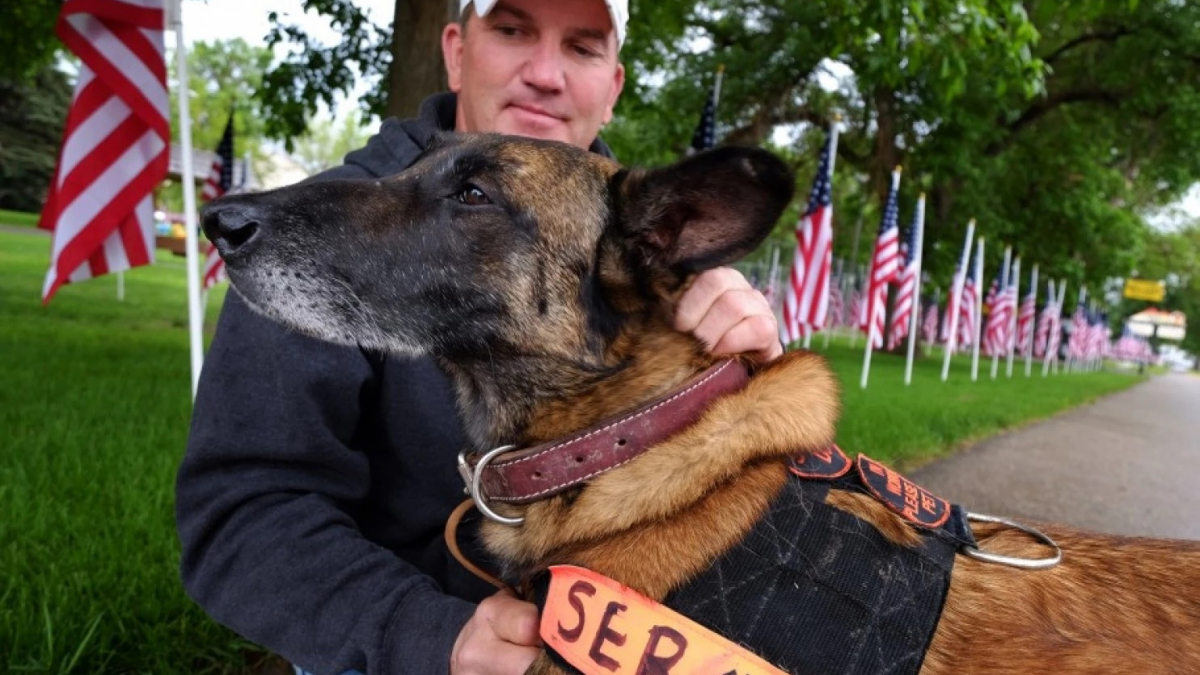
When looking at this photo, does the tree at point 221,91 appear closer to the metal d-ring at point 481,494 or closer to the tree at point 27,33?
the tree at point 27,33

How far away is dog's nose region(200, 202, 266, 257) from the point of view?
1.94 m

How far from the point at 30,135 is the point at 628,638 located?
48.4 metres

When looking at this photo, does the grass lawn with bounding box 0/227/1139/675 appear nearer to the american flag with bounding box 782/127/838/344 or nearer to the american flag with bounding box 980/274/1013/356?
the american flag with bounding box 782/127/838/344

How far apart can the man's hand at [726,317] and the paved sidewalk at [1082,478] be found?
262 cm

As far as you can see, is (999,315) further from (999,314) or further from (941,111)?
(941,111)

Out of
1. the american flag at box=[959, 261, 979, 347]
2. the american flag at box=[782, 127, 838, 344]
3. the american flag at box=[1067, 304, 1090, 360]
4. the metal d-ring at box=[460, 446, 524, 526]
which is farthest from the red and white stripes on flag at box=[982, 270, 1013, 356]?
the metal d-ring at box=[460, 446, 524, 526]

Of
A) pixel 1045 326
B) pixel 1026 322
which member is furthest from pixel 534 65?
pixel 1045 326

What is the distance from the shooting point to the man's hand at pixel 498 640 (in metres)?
1.78

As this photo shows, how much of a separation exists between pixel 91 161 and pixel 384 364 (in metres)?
2.95

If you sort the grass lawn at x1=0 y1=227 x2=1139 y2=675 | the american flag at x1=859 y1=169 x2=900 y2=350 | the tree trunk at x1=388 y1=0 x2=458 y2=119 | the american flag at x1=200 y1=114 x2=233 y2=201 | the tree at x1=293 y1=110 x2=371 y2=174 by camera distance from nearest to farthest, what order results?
1. the grass lawn at x1=0 y1=227 x2=1139 y2=675
2. the tree trunk at x1=388 y1=0 x2=458 y2=119
3. the american flag at x1=859 y1=169 x2=900 y2=350
4. the american flag at x1=200 y1=114 x2=233 y2=201
5. the tree at x1=293 y1=110 x2=371 y2=174

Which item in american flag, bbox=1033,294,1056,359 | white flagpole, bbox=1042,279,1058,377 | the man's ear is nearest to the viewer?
the man's ear

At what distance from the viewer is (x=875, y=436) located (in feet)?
25.4

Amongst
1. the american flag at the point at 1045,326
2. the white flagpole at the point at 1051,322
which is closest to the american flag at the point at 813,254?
the white flagpole at the point at 1051,322

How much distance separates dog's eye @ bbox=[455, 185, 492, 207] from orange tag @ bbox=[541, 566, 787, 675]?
3.26 feet
